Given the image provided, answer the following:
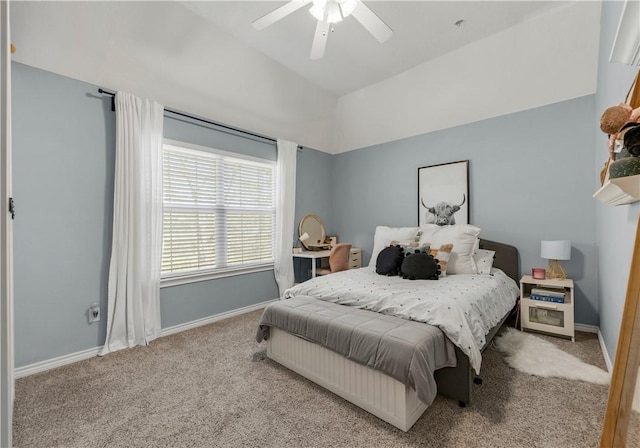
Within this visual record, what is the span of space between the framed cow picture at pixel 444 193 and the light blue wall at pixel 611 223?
1248 millimetres

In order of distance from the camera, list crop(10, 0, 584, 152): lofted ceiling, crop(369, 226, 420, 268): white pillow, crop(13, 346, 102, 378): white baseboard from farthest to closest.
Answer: crop(369, 226, 420, 268): white pillow < crop(10, 0, 584, 152): lofted ceiling < crop(13, 346, 102, 378): white baseboard

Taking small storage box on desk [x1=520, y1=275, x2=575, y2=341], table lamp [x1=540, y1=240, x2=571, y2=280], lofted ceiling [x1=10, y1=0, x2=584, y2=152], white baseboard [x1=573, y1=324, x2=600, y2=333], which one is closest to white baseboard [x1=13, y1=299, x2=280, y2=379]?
lofted ceiling [x1=10, y1=0, x2=584, y2=152]

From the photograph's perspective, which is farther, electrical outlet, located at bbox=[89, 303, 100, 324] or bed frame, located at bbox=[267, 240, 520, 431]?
electrical outlet, located at bbox=[89, 303, 100, 324]

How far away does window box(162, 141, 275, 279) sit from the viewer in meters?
3.17

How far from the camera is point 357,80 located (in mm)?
3791

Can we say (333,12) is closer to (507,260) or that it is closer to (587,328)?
(507,260)

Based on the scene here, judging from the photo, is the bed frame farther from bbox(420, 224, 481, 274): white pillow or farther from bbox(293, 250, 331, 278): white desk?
bbox(293, 250, 331, 278): white desk

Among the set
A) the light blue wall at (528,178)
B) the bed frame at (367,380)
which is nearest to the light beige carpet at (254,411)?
the bed frame at (367,380)

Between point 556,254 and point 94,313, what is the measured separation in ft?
14.6

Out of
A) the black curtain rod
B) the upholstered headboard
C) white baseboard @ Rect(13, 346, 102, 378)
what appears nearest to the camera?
white baseboard @ Rect(13, 346, 102, 378)

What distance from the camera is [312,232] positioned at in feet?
15.6

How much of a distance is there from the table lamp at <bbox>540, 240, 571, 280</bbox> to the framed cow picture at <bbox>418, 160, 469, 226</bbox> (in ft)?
3.00

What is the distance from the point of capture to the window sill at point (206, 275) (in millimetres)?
3092

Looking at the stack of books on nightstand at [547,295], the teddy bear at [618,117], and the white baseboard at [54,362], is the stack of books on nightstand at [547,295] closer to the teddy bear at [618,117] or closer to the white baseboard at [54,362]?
the teddy bear at [618,117]
